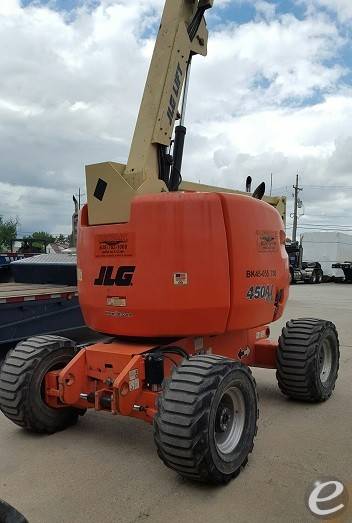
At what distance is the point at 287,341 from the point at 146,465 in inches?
80.8

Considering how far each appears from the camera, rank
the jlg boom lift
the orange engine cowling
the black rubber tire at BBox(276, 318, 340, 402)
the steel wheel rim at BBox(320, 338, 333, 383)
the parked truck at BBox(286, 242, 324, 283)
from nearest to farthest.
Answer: the jlg boom lift < the orange engine cowling < the black rubber tire at BBox(276, 318, 340, 402) < the steel wheel rim at BBox(320, 338, 333, 383) < the parked truck at BBox(286, 242, 324, 283)

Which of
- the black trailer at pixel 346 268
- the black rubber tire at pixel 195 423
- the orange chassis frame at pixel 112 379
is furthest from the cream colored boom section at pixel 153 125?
the black trailer at pixel 346 268

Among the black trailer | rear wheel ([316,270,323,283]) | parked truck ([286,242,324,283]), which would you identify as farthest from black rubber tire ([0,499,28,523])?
the black trailer

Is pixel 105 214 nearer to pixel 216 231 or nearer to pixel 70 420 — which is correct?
pixel 216 231

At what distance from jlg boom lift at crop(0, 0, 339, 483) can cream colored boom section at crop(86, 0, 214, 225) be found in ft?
0.04

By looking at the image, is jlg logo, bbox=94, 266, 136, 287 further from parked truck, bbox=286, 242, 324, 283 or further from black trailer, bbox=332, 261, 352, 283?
black trailer, bbox=332, 261, 352, 283

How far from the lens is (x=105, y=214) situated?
13.8 feet

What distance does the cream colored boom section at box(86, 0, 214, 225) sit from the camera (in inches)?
163

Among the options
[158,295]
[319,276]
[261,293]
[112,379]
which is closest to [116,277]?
[158,295]

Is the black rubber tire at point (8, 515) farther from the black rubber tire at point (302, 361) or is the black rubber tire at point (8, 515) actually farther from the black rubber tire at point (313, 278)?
→ the black rubber tire at point (313, 278)

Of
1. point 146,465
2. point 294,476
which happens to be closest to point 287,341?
point 294,476

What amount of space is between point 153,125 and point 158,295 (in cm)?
160

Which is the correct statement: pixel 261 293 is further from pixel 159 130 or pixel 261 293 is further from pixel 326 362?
pixel 159 130

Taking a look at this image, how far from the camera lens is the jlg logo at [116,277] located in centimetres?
408
